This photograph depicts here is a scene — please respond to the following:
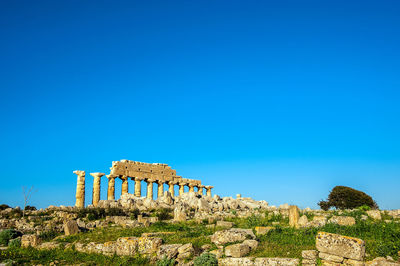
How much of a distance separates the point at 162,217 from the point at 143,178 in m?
23.7

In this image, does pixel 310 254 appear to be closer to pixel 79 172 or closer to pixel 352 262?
pixel 352 262

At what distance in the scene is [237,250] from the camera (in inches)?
485

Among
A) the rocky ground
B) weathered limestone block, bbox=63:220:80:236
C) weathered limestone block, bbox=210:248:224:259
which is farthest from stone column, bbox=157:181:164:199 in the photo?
weathered limestone block, bbox=210:248:224:259

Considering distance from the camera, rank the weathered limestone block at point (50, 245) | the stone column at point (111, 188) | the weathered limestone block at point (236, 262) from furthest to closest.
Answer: the stone column at point (111, 188) → the weathered limestone block at point (50, 245) → the weathered limestone block at point (236, 262)

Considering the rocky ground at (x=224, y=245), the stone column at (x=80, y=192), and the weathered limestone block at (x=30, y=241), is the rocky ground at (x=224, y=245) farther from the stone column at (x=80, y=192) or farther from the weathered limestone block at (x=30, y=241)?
the stone column at (x=80, y=192)

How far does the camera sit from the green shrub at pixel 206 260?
12.2 m

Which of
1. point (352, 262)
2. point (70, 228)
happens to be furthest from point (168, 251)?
point (70, 228)

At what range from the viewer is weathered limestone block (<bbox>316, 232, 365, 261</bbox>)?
10.5 meters

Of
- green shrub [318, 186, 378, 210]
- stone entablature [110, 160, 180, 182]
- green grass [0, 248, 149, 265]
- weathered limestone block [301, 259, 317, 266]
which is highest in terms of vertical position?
stone entablature [110, 160, 180, 182]

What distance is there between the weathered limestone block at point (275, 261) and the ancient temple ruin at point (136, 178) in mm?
33614

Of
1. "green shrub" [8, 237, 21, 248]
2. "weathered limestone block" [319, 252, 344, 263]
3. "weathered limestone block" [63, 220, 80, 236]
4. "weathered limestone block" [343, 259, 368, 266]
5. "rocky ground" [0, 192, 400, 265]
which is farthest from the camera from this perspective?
"weathered limestone block" [63, 220, 80, 236]

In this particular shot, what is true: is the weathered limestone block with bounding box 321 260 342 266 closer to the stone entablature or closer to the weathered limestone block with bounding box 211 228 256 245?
the weathered limestone block with bounding box 211 228 256 245

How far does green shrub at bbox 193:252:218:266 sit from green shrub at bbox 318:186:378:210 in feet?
143

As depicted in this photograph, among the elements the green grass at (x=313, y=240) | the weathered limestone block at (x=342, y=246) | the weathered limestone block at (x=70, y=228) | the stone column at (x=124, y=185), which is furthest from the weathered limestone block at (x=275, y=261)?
the stone column at (x=124, y=185)
